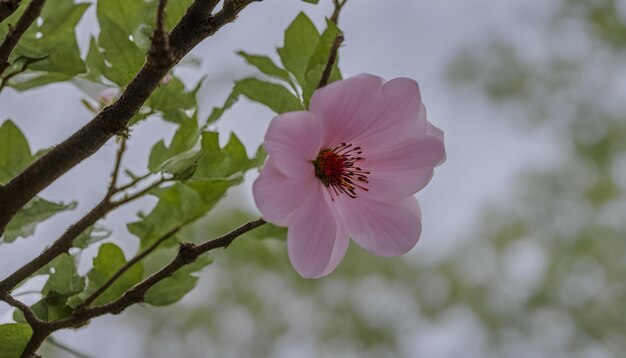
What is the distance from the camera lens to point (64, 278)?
0.85ft

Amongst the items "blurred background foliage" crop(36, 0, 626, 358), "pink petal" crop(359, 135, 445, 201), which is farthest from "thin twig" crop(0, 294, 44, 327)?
"blurred background foliage" crop(36, 0, 626, 358)

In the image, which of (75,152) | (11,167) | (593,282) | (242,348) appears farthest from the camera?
(242,348)

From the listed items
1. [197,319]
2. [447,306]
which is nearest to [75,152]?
[197,319]

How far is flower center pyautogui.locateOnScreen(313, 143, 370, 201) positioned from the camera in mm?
238

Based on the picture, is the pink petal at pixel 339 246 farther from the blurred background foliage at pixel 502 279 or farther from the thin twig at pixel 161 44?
the blurred background foliage at pixel 502 279

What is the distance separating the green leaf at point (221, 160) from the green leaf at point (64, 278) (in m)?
0.05

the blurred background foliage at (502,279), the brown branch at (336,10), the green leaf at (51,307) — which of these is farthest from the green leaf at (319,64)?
the blurred background foliage at (502,279)

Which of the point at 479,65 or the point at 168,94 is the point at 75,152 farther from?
the point at 479,65

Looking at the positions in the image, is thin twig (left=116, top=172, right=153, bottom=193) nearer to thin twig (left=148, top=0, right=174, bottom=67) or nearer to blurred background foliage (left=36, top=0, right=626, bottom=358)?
thin twig (left=148, top=0, right=174, bottom=67)

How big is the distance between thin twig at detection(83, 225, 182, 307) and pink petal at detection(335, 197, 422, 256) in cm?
7

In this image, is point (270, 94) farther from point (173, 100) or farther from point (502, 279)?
point (502, 279)

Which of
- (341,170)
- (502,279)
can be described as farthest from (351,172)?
(502,279)

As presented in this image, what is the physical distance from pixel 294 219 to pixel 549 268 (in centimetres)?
224

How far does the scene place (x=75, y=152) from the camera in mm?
190
